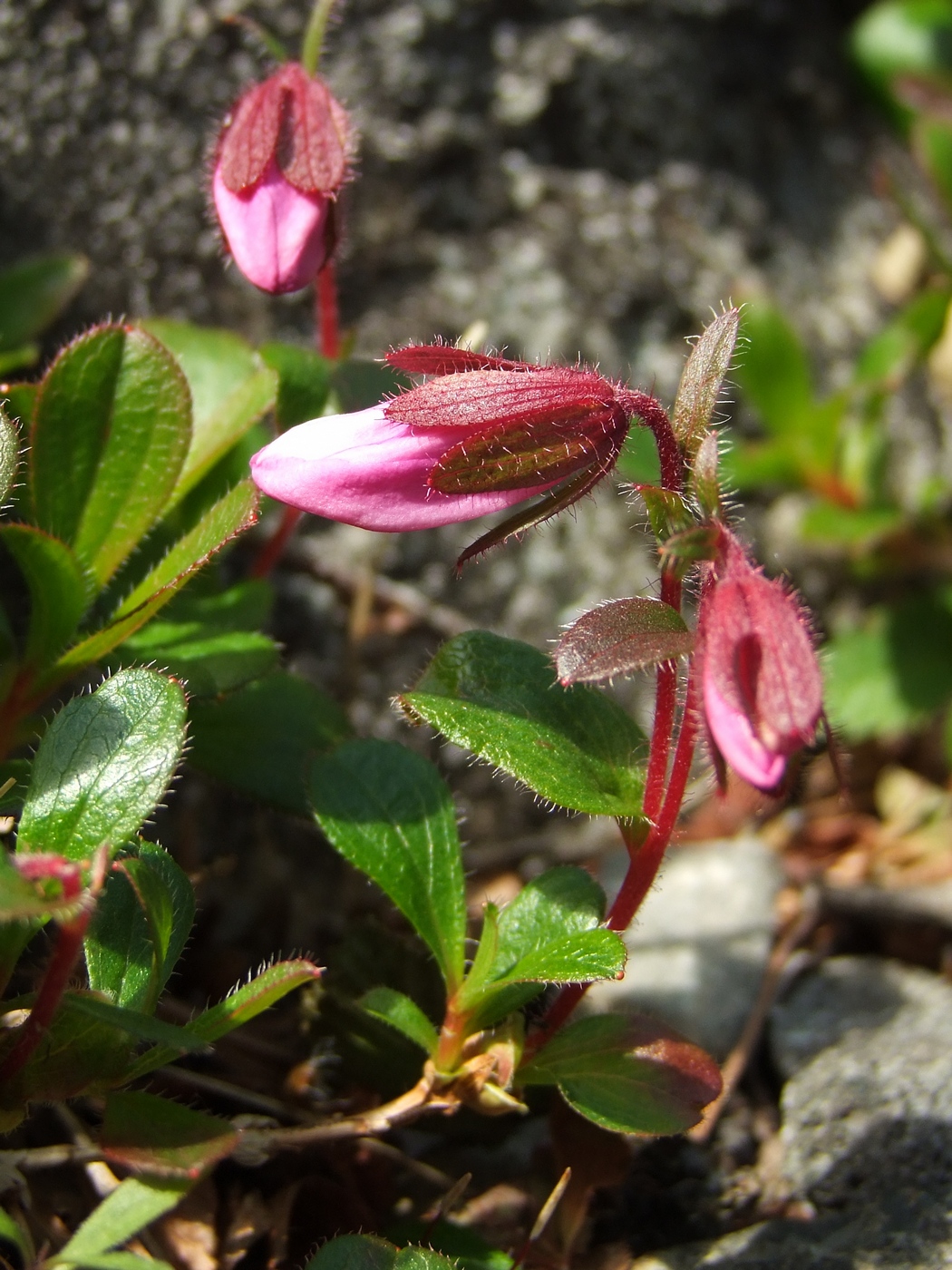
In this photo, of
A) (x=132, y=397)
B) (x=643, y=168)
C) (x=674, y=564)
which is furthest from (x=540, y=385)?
(x=643, y=168)

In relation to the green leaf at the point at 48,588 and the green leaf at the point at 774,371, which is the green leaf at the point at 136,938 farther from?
A: the green leaf at the point at 774,371

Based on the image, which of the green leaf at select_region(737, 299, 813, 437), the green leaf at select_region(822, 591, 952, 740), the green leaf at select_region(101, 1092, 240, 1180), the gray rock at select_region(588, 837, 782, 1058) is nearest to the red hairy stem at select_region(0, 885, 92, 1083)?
the green leaf at select_region(101, 1092, 240, 1180)

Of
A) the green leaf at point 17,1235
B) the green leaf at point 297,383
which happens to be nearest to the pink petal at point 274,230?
the green leaf at point 297,383

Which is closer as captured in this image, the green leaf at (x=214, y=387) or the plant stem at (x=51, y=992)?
the plant stem at (x=51, y=992)

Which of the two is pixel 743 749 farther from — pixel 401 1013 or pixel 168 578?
pixel 168 578

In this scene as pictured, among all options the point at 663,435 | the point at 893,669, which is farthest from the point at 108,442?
the point at 893,669

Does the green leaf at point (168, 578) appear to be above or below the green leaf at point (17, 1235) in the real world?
above
